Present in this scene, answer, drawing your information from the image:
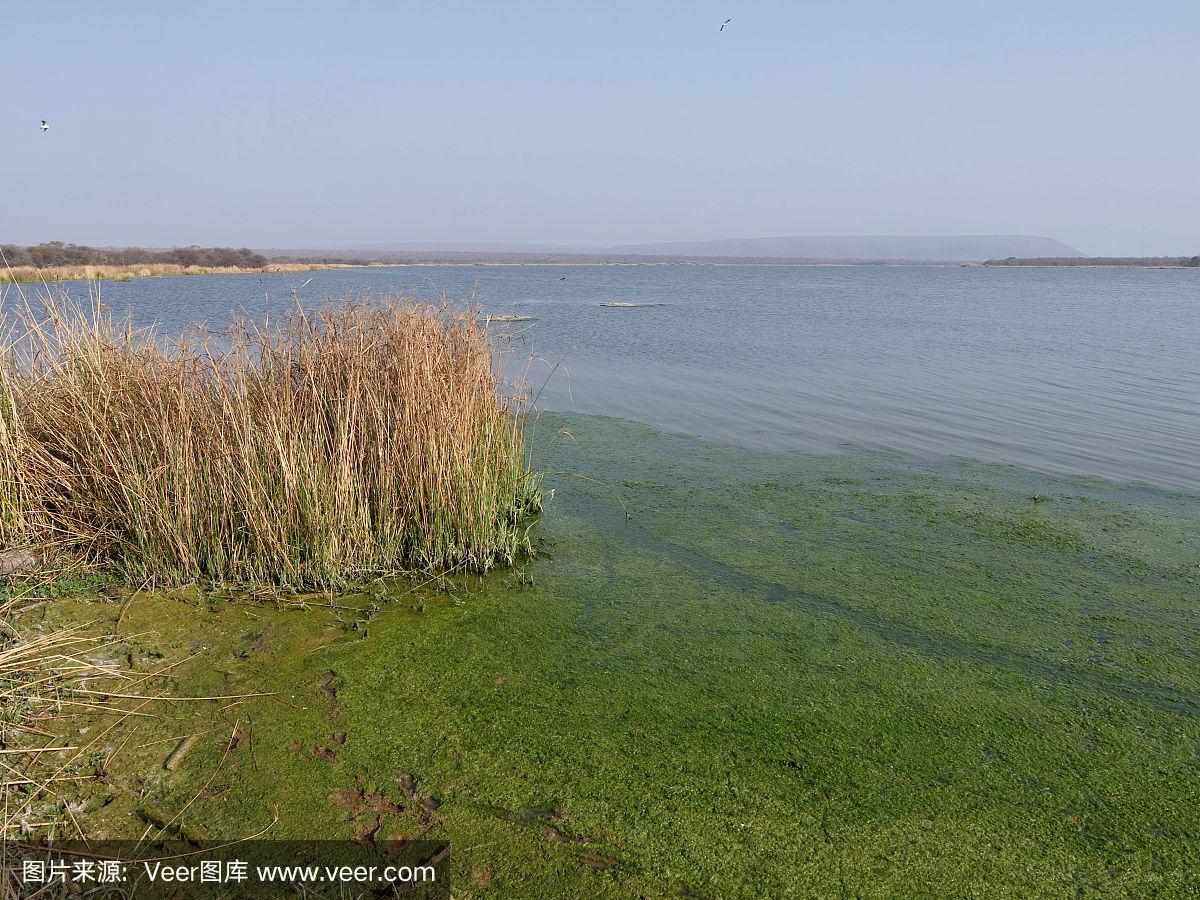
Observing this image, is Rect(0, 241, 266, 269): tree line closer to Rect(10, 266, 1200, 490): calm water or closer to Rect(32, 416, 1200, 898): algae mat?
Rect(10, 266, 1200, 490): calm water

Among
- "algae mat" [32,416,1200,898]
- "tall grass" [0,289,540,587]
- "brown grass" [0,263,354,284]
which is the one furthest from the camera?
"brown grass" [0,263,354,284]

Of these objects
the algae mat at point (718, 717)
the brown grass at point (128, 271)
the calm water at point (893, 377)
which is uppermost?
the brown grass at point (128, 271)

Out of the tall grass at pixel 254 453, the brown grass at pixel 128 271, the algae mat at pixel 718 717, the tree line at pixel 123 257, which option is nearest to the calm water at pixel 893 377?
the tall grass at pixel 254 453

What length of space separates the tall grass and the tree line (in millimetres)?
28737

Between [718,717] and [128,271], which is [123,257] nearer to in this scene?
[128,271]

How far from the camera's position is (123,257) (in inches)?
1929

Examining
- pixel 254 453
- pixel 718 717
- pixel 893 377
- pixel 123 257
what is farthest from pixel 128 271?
pixel 718 717

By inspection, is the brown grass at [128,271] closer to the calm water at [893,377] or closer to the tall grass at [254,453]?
the calm water at [893,377]

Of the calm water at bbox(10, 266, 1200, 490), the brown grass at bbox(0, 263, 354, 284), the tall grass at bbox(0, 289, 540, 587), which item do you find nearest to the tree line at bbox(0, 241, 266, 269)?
the brown grass at bbox(0, 263, 354, 284)

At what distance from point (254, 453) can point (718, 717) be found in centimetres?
266

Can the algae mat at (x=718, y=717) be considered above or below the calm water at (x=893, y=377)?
below

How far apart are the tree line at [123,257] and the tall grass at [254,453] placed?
28737 millimetres

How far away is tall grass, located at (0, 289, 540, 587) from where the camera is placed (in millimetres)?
4008

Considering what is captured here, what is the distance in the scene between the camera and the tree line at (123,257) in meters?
31.6
